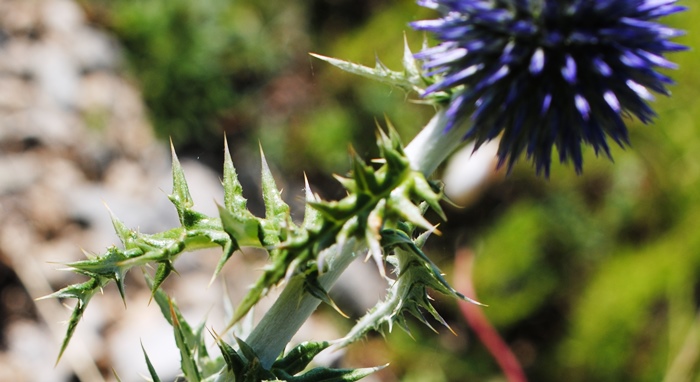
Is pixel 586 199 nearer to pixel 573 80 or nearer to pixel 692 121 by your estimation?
pixel 692 121

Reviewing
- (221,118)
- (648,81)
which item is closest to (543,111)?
(648,81)

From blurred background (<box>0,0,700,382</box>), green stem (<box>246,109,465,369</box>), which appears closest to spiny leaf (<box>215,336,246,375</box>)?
green stem (<box>246,109,465,369</box>)

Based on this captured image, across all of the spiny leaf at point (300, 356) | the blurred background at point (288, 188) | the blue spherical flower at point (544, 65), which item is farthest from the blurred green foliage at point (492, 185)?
the blue spherical flower at point (544, 65)

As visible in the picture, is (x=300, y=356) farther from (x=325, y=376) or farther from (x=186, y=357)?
(x=186, y=357)

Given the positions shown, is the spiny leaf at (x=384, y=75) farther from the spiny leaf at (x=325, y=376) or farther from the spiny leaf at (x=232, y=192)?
the spiny leaf at (x=325, y=376)

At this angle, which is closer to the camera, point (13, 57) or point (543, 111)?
point (543, 111)

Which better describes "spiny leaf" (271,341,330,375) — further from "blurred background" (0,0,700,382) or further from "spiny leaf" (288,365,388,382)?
"blurred background" (0,0,700,382)
